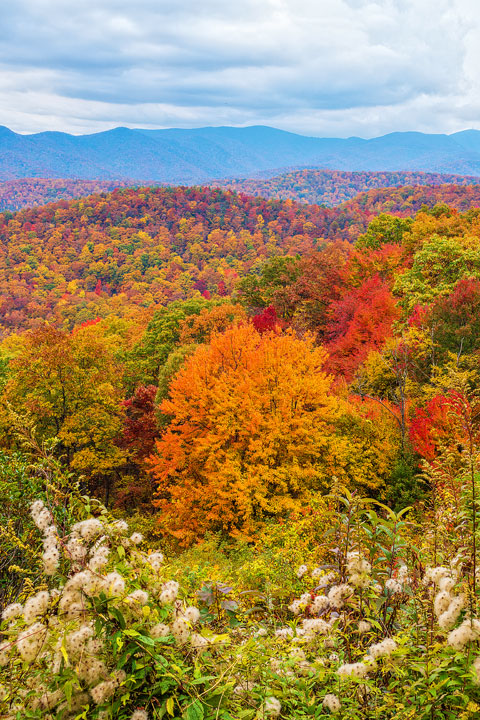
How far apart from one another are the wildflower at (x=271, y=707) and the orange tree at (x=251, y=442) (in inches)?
465

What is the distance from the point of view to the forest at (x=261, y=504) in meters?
2.38

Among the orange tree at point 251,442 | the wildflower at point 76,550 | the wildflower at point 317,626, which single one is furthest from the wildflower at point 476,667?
the orange tree at point 251,442

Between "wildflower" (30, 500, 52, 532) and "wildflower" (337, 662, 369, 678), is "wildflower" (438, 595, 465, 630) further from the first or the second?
"wildflower" (30, 500, 52, 532)

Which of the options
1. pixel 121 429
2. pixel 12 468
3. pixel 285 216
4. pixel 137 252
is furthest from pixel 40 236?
pixel 12 468

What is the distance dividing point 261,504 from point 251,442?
1.94m

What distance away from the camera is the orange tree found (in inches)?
583

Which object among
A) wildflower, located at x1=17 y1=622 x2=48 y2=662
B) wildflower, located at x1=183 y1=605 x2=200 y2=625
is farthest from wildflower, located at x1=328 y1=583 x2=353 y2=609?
wildflower, located at x1=17 y1=622 x2=48 y2=662

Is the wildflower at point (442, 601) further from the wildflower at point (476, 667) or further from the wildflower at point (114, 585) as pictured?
the wildflower at point (114, 585)

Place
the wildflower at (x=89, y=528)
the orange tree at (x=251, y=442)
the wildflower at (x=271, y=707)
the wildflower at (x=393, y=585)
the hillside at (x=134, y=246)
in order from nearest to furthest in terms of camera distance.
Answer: the wildflower at (x=271, y=707) < the wildflower at (x=89, y=528) < the wildflower at (x=393, y=585) < the orange tree at (x=251, y=442) < the hillside at (x=134, y=246)

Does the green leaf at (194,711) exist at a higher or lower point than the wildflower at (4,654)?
lower

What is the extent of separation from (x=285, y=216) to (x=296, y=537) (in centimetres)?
16791

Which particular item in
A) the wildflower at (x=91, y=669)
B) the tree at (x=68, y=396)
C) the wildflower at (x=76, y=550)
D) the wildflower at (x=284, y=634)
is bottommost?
the tree at (x=68, y=396)

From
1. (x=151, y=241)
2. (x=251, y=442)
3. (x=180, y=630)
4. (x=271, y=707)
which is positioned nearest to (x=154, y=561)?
(x=180, y=630)

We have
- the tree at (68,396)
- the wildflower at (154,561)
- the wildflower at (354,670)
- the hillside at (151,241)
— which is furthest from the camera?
the hillside at (151,241)
